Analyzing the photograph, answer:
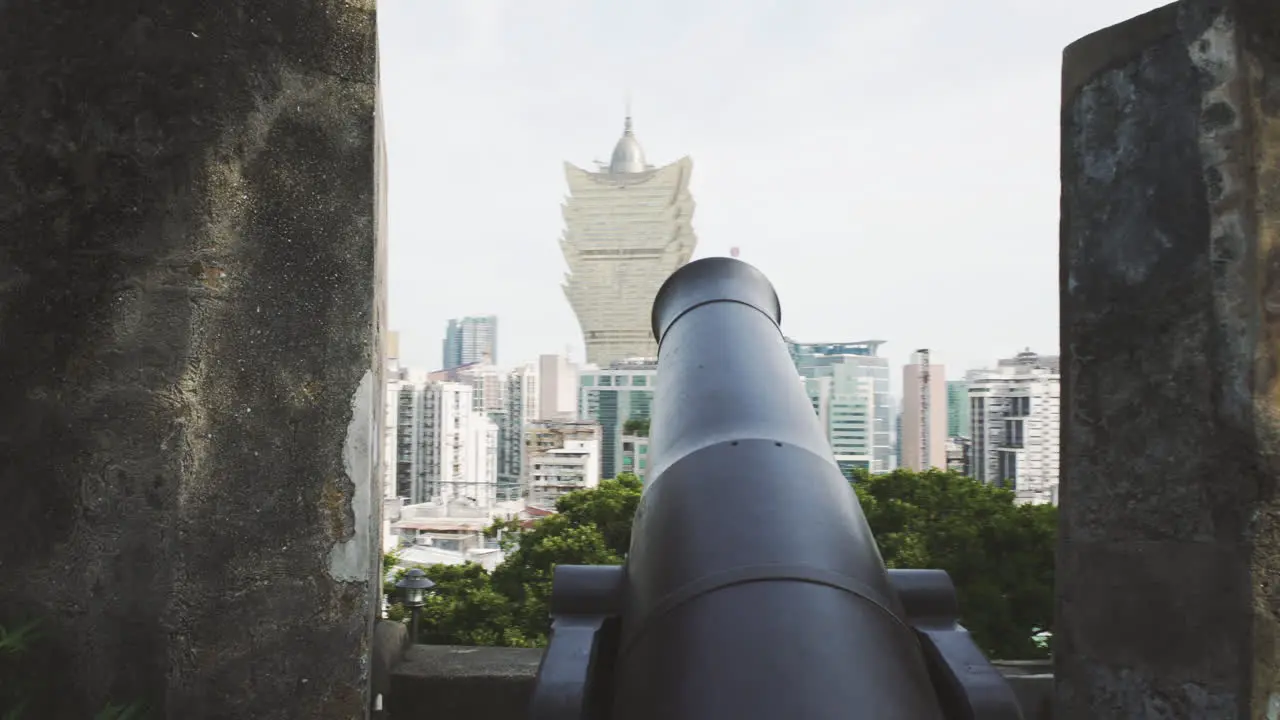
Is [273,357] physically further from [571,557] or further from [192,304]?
[571,557]

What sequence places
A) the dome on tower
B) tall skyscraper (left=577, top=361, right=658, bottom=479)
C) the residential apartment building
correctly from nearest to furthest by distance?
the residential apartment building, tall skyscraper (left=577, top=361, right=658, bottom=479), the dome on tower

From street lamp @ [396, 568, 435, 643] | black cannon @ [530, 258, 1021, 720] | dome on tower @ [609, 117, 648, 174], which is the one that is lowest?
street lamp @ [396, 568, 435, 643]

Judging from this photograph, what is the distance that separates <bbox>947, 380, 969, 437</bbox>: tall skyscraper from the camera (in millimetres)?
38031

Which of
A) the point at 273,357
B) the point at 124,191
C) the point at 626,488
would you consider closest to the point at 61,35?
the point at 124,191

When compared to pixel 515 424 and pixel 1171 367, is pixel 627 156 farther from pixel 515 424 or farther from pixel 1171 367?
pixel 1171 367

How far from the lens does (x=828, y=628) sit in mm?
1514

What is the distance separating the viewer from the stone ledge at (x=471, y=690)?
2.62 metres

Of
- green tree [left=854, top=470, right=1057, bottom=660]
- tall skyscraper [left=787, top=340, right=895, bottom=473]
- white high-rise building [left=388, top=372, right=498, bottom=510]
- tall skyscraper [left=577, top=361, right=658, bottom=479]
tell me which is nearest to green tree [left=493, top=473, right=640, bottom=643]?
green tree [left=854, top=470, right=1057, bottom=660]

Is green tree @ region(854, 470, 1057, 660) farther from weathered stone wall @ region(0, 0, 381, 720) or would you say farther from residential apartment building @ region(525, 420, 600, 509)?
residential apartment building @ region(525, 420, 600, 509)

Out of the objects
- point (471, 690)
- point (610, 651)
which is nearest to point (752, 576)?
point (610, 651)

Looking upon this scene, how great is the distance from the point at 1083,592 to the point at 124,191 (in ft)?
7.76

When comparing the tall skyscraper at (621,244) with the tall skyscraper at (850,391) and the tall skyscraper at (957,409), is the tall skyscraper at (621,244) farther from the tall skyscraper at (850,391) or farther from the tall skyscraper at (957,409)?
the tall skyscraper at (957,409)

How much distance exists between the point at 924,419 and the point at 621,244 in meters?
38.1

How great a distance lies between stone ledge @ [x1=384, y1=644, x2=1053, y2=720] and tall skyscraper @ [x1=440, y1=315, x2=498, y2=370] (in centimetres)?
11623
